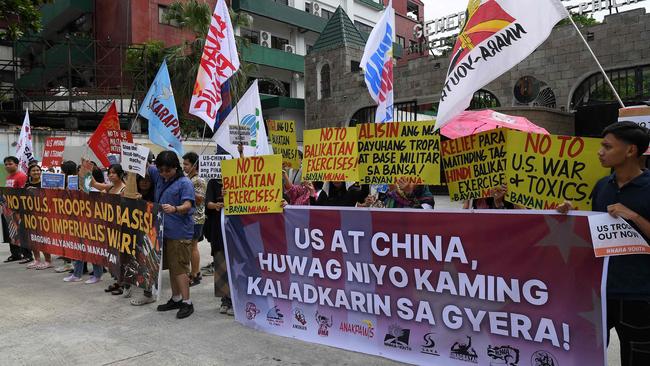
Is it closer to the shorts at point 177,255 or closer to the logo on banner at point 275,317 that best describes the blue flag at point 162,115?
the shorts at point 177,255

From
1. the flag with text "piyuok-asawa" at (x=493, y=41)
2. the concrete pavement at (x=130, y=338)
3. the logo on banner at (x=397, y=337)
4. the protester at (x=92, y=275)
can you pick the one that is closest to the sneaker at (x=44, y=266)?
the protester at (x=92, y=275)

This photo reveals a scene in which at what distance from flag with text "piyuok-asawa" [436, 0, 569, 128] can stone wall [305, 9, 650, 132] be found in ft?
43.9

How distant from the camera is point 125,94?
24.0 metres

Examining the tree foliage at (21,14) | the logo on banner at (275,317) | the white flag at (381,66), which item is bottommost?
the logo on banner at (275,317)

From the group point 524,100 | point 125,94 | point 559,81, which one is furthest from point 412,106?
point 125,94

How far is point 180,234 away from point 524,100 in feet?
55.4

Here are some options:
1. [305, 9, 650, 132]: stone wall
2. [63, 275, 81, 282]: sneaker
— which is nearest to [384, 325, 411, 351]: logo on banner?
[63, 275, 81, 282]: sneaker

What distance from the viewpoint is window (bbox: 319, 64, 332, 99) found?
2583 centimetres

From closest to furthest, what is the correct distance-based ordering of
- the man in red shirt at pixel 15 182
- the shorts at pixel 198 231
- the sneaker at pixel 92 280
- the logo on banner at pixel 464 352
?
the logo on banner at pixel 464 352
the shorts at pixel 198 231
the sneaker at pixel 92 280
the man in red shirt at pixel 15 182

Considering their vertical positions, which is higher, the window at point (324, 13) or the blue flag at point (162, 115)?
the window at point (324, 13)

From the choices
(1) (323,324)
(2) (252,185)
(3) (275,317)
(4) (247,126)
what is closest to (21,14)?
(4) (247,126)

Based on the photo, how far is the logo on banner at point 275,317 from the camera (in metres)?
4.67

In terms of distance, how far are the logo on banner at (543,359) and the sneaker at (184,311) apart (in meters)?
3.53

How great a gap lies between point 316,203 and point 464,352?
277 centimetres
